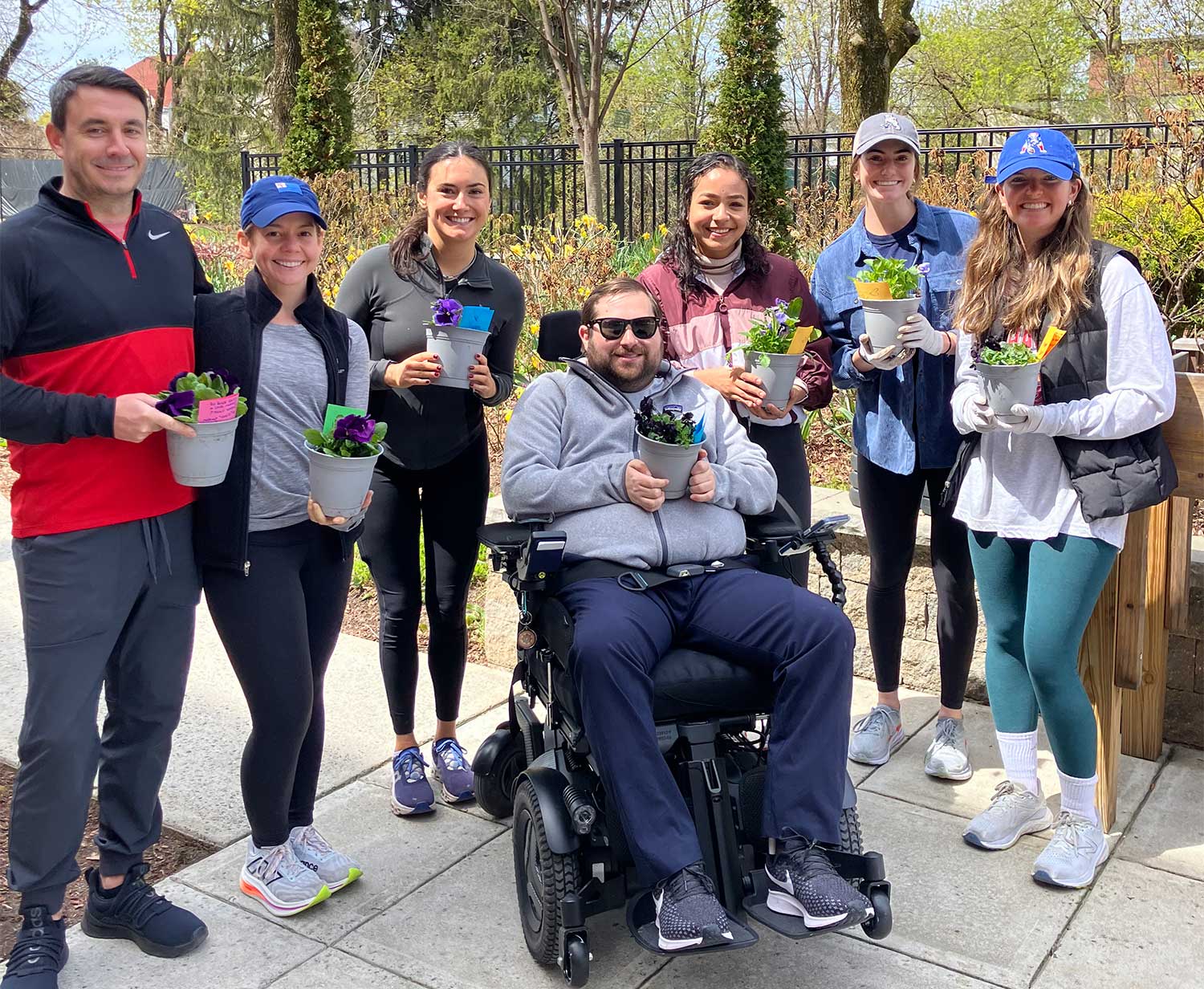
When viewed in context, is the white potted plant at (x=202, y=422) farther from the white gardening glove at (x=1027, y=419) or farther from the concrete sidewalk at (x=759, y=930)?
the white gardening glove at (x=1027, y=419)

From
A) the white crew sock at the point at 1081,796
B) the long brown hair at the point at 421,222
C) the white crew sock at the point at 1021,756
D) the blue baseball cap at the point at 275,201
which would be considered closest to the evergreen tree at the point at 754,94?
the long brown hair at the point at 421,222

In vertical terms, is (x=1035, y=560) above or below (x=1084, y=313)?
below

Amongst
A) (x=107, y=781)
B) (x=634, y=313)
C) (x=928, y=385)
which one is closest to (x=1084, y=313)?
(x=928, y=385)

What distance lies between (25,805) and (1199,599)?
11.5 ft

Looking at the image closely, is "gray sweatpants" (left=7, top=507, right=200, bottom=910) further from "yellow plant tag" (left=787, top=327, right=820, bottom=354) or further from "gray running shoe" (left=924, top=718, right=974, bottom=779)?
A: "gray running shoe" (left=924, top=718, right=974, bottom=779)

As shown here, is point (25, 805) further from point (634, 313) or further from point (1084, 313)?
point (1084, 313)

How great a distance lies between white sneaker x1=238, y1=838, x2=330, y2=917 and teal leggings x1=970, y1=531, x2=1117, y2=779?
197cm

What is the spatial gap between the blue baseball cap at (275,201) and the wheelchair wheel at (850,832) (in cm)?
194

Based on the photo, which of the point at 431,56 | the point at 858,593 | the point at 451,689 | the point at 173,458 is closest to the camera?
the point at 173,458

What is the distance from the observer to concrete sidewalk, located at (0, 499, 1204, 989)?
267cm

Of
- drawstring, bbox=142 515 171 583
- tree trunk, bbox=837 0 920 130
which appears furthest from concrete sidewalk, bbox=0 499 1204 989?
tree trunk, bbox=837 0 920 130

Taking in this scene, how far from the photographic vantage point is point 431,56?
2597cm

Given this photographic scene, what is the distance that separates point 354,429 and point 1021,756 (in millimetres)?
2112

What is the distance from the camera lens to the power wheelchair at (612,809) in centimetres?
251
